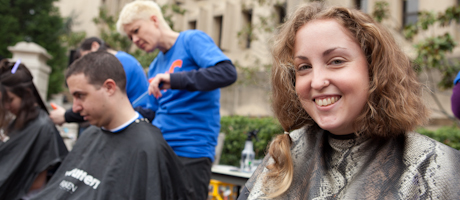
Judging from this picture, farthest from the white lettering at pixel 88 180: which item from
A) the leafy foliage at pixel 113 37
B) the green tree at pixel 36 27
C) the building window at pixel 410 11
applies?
the green tree at pixel 36 27

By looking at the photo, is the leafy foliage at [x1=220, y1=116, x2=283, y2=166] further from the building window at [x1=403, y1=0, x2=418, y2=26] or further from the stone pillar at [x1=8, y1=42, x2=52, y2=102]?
the building window at [x1=403, y1=0, x2=418, y2=26]

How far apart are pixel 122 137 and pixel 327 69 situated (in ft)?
4.96

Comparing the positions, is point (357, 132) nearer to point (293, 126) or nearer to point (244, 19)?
point (293, 126)

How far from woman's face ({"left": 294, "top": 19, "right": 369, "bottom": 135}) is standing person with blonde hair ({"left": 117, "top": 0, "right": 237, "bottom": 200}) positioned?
3.66 feet

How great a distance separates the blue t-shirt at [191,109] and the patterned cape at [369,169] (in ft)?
3.30

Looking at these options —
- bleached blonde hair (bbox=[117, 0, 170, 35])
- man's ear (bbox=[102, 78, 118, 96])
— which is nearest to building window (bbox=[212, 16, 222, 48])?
bleached blonde hair (bbox=[117, 0, 170, 35])

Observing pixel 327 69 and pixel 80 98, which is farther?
pixel 80 98

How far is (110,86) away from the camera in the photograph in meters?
2.34

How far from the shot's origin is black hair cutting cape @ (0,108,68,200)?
2854mm

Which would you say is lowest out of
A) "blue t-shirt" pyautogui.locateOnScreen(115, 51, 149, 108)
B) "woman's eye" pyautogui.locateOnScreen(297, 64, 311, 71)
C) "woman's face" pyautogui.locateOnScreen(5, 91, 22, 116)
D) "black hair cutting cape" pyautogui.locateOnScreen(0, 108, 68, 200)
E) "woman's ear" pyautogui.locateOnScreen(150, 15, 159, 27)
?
"black hair cutting cape" pyautogui.locateOnScreen(0, 108, 68, 200)

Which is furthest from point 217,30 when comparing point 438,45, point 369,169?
point 369,169

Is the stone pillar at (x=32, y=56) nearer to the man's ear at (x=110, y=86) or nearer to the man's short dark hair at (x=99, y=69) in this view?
the man's short dark hair at (x=99, y=69)

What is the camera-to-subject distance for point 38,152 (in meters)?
3.03

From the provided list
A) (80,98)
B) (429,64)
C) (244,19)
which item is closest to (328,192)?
(80,98)
